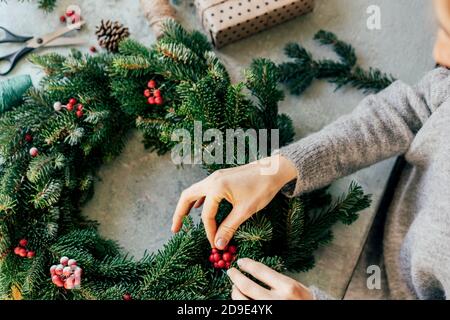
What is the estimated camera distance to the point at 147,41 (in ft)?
3.78

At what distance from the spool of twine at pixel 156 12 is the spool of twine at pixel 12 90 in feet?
0.95

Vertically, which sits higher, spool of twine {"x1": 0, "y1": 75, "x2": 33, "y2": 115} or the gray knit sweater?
spool of twine {"x1": 0, "y1": 75, "x2": 33, "y2": 115}

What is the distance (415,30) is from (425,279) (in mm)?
596

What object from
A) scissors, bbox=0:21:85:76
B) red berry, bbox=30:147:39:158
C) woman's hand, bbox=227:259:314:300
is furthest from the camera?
scissors, bbox=0:21:85:76

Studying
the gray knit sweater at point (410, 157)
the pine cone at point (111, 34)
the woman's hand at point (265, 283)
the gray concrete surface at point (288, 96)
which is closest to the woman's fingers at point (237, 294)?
the woman's hand at point (265, 283)

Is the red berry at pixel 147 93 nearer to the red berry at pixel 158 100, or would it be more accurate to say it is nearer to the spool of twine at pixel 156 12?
the red berry at pixel 158 100

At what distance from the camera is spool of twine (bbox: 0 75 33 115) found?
38.8 inches

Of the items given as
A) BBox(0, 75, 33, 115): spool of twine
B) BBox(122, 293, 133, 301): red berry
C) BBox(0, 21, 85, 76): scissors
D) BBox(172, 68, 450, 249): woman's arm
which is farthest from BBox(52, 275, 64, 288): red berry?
BBox(0, 21, 85, 76): scissors

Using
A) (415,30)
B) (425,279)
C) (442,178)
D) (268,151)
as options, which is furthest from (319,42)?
(425,279)

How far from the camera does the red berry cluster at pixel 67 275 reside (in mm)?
854

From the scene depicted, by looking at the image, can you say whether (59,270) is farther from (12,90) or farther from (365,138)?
(365,138)

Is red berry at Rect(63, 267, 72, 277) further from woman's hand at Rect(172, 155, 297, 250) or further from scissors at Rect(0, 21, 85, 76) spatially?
scissors at Rect(0, 21, 85, 76)
